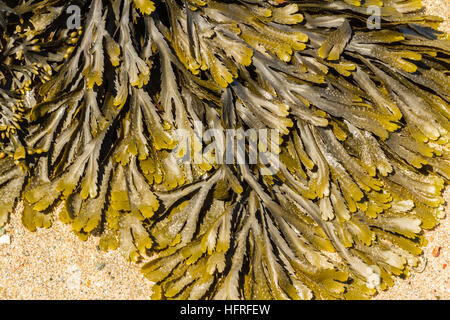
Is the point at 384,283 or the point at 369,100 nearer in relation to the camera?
the point at 384,283

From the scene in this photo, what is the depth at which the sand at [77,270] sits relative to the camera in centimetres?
220

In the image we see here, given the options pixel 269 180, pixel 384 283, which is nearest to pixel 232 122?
pixel 269 180

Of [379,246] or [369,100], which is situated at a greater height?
[369,100]

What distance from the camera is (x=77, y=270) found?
226cm

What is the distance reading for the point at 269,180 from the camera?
226 cm

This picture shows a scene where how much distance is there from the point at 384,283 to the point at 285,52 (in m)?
1.28

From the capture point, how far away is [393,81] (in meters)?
2.31

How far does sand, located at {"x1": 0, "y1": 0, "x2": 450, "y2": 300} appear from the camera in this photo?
7.22ft

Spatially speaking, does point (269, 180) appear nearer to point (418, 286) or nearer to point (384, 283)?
point (384, 283)

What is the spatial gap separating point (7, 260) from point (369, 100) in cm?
215

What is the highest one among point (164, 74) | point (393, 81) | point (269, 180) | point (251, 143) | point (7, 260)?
point (393, 81)

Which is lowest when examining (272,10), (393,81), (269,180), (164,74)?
(269,180)
